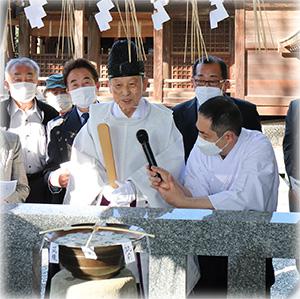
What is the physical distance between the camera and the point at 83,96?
384cm

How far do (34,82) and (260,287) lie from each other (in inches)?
91.9

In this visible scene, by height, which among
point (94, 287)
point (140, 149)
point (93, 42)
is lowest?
point (94, 287)

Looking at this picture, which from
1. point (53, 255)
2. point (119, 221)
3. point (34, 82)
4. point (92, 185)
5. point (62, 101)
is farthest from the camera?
point (62, 101)

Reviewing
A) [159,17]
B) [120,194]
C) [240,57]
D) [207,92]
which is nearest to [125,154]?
[120,194]

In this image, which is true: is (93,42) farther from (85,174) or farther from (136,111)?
(85,174)

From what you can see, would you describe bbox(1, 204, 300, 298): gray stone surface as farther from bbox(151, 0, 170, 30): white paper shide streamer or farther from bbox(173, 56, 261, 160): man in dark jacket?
bbox(173, 56, 261, 160): man in dark jacket

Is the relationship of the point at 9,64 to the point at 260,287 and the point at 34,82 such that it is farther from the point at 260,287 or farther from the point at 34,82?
the point at 260,287

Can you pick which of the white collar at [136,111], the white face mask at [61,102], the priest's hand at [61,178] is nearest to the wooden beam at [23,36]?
the white face mask at [61,102]

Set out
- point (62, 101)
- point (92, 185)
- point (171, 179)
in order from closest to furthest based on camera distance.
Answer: point (171, 179) → point (92, 185) → point (62, 101)

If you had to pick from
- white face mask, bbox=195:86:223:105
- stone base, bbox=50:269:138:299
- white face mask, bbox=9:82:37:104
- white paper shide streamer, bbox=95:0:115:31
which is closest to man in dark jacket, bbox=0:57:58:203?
white face mask, bbox=9:82:37:104

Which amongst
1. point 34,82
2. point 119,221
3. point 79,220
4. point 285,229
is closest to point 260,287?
point 285,229

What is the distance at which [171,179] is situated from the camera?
280 cm

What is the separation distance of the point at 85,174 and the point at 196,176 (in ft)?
2.01

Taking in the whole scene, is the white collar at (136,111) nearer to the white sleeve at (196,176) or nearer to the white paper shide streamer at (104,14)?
the white sleeve at (196,176)
